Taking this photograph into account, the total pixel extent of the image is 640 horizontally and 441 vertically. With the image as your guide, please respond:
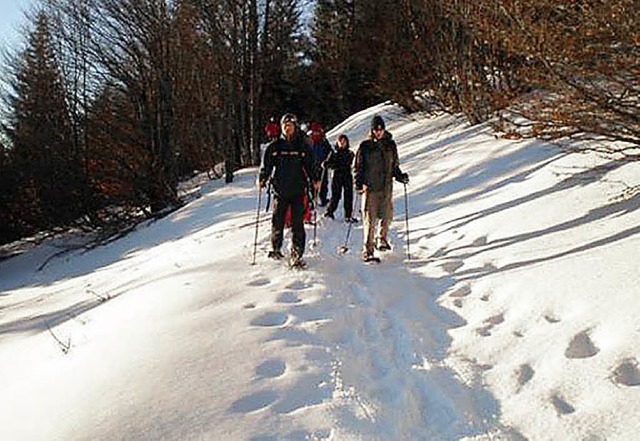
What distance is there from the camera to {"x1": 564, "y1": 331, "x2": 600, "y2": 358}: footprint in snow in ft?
14.2

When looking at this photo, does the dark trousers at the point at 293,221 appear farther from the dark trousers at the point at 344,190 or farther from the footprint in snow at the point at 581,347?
the footprint in snow at the point at 581,347

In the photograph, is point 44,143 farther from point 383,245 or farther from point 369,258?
point 369,258

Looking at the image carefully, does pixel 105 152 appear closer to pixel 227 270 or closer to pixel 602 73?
pixel 227 270

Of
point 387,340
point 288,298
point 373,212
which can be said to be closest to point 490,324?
point 387,340

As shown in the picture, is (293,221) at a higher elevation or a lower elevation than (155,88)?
lower

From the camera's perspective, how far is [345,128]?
89.6 ft

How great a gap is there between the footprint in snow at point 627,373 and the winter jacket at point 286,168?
4930mm

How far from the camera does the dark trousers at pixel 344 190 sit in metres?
11.6

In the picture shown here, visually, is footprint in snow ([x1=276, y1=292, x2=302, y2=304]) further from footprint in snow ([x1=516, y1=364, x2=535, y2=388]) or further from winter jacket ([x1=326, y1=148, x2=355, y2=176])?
winter jacket ([x1=326, y1=148, x2=355, y2=176])

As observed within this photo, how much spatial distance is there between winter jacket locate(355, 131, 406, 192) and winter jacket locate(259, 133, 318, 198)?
2.44 feet

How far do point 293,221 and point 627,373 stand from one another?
4.94 metres

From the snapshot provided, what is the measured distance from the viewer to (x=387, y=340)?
5.40 meters

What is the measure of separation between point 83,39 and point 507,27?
61.9 ft

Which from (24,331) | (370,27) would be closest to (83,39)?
(370,27)
